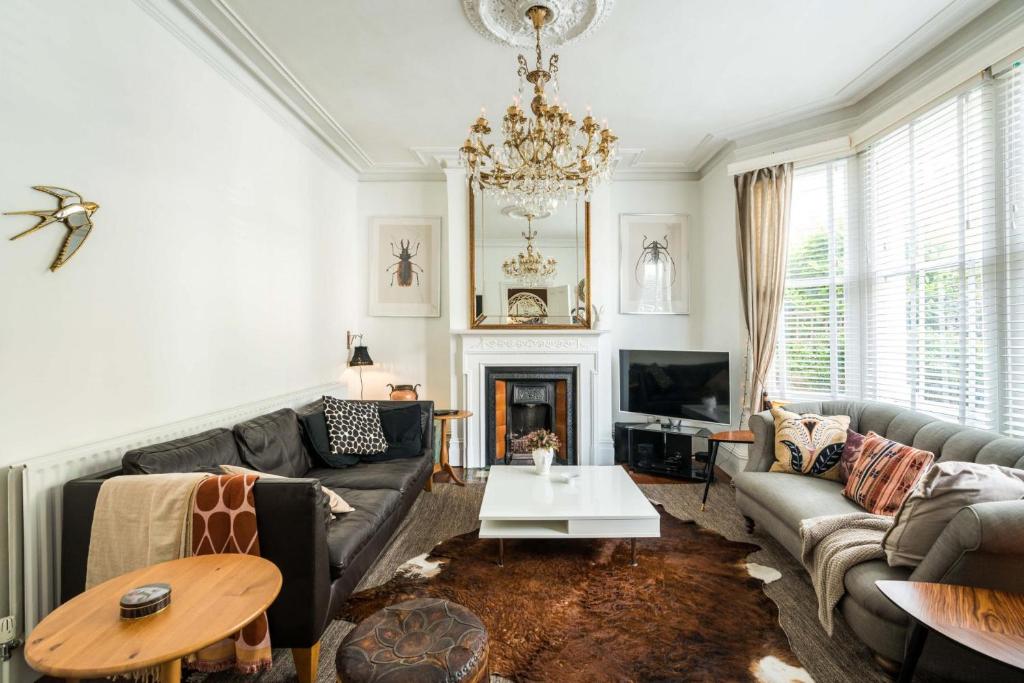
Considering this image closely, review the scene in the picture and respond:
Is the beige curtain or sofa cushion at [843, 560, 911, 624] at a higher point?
the beige curtain

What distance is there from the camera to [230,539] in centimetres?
164

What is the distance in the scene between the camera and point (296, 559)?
169cm

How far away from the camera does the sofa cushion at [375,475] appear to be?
2803 millimetres

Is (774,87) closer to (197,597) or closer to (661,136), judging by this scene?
(661,136)

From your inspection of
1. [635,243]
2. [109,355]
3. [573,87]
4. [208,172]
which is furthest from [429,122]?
[109,355]

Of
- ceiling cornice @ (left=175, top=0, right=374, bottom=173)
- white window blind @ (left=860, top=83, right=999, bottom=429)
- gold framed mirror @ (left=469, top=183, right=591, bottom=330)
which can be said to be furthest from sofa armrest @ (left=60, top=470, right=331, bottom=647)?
white window blind @ (left=860, top=83, right=999, bottom=429)

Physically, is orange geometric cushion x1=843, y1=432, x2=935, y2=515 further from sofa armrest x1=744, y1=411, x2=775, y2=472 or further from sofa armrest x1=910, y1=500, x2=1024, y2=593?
sofa armrest x1=910, y1=500, x2=1024, y2=593

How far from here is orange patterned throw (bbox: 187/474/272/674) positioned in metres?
1.58

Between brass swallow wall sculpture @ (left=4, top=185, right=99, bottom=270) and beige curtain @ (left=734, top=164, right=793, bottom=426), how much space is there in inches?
171

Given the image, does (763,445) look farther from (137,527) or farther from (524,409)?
(137,527)

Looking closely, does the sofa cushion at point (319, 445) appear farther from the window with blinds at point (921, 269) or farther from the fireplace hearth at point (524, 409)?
the window with blinds at point (921, 269)

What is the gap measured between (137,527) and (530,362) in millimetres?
3392

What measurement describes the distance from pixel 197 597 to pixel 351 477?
1.63 meters

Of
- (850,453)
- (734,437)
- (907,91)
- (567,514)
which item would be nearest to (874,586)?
(850,453)
